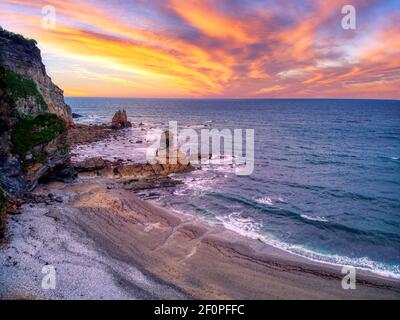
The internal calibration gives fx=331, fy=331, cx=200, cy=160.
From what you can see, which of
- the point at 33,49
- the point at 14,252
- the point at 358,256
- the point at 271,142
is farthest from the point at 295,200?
the point at 271,142

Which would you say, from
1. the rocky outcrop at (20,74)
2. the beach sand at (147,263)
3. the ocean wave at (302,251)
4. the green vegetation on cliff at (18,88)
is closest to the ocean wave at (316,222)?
the ocean wave at (302,251)

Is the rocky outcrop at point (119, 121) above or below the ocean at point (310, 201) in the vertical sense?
above

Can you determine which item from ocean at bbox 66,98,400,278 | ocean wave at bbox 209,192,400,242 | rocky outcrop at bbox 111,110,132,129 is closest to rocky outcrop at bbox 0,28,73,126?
ocean at bbox 66,98,400,278

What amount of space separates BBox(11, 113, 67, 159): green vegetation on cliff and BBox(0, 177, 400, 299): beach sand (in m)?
5.62

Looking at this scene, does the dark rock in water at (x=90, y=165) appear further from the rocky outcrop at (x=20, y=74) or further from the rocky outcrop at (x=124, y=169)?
the rocky outcrop at (x=20, y=74)

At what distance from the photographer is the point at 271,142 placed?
75.3 m

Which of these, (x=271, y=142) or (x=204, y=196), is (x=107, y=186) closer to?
(x=204, y=196)

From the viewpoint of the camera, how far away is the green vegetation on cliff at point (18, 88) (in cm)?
2809

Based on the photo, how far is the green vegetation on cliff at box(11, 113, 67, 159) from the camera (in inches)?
1068

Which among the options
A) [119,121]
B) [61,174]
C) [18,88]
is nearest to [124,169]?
[61,174]

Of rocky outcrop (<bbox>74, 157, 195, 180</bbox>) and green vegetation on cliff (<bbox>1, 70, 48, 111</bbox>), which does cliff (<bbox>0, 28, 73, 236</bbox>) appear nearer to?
green vegetation on cliff (<bbox>1, 70, 48, 111</bbox>)

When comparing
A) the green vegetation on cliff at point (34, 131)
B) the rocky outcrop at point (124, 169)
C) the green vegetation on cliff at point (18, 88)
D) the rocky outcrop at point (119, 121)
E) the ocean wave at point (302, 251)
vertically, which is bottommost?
the ocean wave at point (302, 251)

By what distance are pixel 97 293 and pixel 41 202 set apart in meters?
13.0

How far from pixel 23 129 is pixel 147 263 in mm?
16644
